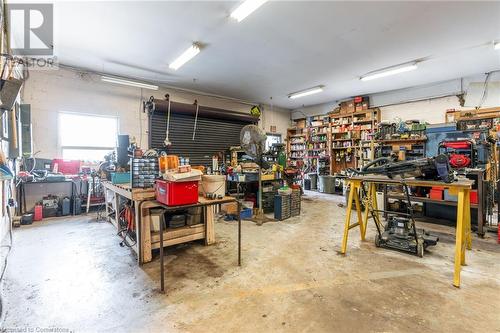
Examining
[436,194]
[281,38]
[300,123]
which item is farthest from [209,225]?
[300,123]

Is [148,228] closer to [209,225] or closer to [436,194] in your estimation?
[209,225]

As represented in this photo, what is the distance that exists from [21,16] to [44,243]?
3.34 meters

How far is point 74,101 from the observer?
17.5 ft

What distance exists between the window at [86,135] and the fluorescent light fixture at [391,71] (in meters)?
6.40

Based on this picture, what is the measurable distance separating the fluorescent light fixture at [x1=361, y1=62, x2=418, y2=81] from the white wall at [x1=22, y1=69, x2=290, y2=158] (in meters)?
5.40

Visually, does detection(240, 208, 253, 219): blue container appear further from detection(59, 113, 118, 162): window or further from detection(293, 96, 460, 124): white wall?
detection(293, 96, 460, 124): white wall

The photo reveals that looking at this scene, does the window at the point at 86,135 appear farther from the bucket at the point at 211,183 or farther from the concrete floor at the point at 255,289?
the bucket at the point at 211,183

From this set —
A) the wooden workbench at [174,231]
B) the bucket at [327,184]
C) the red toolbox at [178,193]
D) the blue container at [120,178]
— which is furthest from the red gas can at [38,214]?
the bucket at [327,184]

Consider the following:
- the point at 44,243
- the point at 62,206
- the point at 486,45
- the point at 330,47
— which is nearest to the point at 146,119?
the point at 62,206

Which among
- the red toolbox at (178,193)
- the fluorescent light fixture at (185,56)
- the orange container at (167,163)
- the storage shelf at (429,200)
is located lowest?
the storage shelf at (429,200)

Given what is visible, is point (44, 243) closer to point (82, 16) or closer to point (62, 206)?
point (62, 206)

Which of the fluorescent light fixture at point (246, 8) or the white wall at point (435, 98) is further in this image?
the white wall at point (435, 98)

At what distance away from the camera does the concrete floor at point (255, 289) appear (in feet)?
5.59

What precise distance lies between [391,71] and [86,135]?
7517mm
